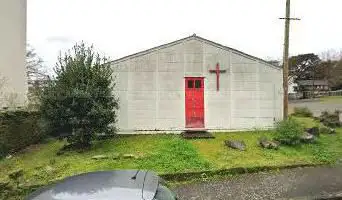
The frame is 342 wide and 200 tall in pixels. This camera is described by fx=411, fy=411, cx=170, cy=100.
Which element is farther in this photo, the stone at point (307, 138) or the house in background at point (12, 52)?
the house in background at point (12, 52)

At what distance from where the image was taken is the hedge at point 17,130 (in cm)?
1455

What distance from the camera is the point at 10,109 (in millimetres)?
16109

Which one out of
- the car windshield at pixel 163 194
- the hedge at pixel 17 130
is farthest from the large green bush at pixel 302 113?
the car windshield at pixel 163 194

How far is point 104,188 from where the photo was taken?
12.4ft

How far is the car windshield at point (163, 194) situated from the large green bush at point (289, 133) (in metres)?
11.2

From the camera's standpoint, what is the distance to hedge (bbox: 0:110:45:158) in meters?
14.5

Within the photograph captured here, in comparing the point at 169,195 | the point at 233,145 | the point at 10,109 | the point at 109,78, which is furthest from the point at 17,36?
the point at 169,195

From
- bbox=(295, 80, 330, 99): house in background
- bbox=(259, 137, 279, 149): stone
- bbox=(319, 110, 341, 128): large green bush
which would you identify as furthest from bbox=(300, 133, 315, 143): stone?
bbox=(295, 80, 330, 99): house in background

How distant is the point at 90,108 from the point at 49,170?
3419mm

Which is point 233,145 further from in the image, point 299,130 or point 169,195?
point 169,195

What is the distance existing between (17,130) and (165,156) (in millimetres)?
6367

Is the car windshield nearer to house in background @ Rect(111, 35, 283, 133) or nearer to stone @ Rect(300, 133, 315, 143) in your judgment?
stone @ Rect(300, 133, 315, 143)

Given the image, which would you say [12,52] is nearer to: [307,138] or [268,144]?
[268,144]

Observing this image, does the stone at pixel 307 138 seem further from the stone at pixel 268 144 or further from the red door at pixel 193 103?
the red door at pixel 193 103
